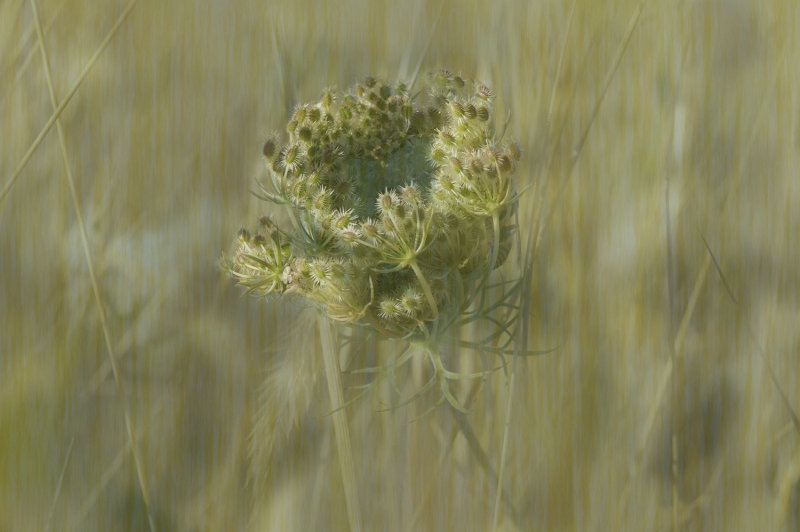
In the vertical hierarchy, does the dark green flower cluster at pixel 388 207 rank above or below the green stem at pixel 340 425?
above

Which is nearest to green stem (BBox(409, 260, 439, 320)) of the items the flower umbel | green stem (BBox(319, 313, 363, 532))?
the flower umbel

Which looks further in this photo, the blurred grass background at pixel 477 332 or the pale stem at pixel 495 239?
the blurred grass background at pixel 477 332

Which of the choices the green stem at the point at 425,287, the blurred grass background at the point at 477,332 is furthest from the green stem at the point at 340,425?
the green stem at the point at 425,287

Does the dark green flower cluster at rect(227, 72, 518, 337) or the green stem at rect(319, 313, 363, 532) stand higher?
the dark green flower cluster at rect(227, 72, 518, 337)

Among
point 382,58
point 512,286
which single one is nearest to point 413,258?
point 512,286

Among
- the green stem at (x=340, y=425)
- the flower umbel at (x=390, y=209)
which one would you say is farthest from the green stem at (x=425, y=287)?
the green stem at (x=340, y=425)

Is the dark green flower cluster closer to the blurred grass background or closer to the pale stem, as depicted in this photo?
the pale stem

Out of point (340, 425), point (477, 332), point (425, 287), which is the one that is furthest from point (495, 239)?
point (340, 425)

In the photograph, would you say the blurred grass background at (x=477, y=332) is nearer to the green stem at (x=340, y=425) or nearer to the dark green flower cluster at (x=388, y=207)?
the green stem at (x=340, y=425)

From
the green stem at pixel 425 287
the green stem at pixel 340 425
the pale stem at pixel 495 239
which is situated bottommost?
the green stem at pixel 340 425
